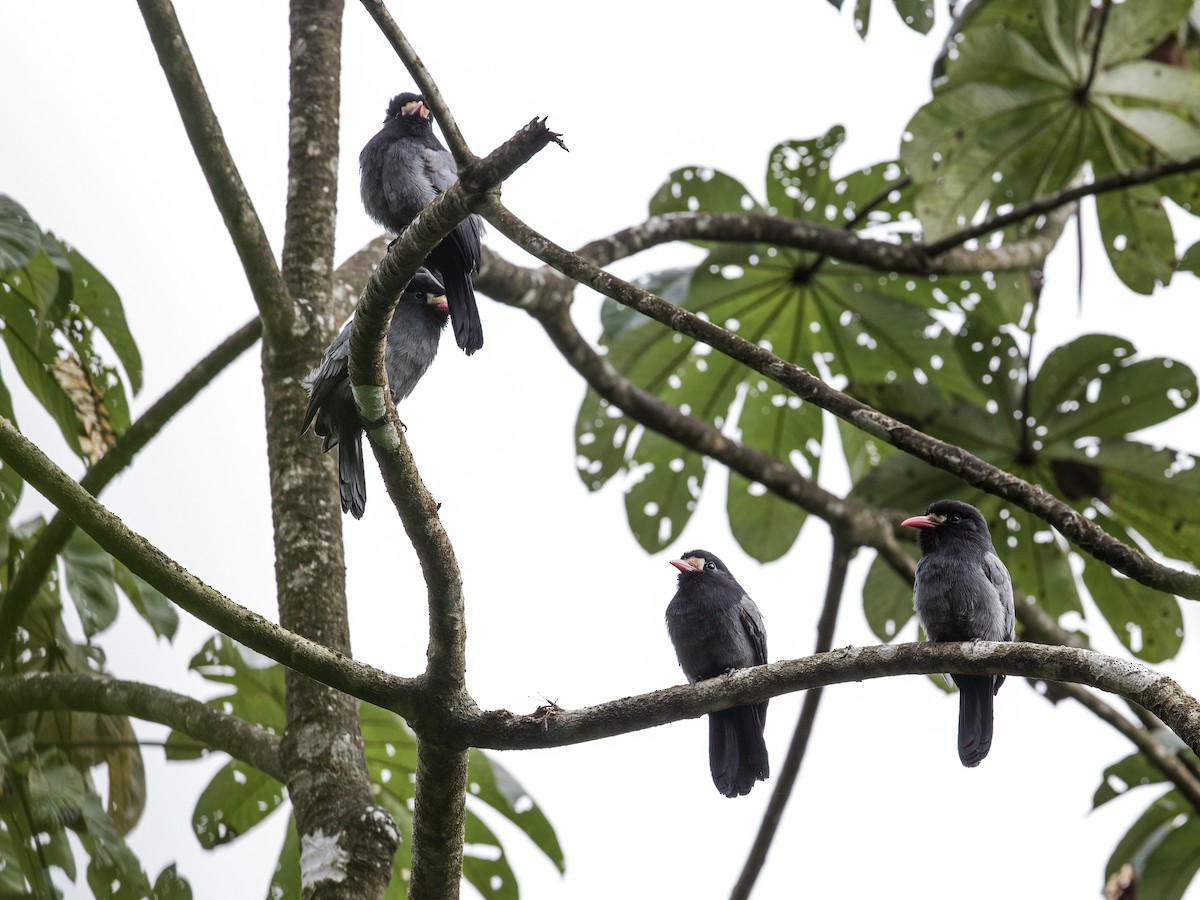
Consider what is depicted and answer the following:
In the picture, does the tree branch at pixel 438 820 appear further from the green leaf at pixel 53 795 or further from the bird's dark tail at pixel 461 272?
the green leaf at pixel 53 795

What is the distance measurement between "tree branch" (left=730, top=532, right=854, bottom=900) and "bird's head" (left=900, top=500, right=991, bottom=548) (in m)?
1.34

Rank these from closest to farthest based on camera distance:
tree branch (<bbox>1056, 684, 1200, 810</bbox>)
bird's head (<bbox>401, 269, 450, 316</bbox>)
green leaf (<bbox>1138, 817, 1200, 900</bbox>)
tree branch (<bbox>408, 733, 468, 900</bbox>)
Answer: tree branch (<bbox>408, 733, 468, 900</bbox>), bird's head (<bbox>401, 269, 450, 316</bbox>), tree branch (<bbox>1056, 684, 1200, 810</bbox>), green leaf (<bbox>1138, 817, 1200, 900</bbox>)

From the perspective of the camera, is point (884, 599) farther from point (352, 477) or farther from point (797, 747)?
point (352, 477)

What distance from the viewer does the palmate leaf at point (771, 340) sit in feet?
21.2

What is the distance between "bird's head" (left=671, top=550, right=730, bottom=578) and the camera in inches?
195

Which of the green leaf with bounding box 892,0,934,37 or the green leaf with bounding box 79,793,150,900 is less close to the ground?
the green leaf with bounding box 892,0,934,37

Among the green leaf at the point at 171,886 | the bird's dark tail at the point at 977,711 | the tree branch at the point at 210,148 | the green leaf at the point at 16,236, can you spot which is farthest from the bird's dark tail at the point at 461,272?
the green leaf at the point at 171,886

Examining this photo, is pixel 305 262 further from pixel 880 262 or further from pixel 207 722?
pixel 880 262

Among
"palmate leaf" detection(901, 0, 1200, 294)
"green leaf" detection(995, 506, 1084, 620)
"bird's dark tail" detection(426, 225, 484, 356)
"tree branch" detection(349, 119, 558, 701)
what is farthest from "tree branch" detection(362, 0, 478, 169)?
"green leaf" detection(995, 506, 1084, 620)

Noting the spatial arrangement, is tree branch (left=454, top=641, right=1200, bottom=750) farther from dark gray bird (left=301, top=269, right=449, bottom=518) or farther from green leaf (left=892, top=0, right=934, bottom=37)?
green leaf (left=892, top=0, right=934, bottom=37)

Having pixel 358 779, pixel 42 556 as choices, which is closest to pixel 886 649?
pixel 358 779

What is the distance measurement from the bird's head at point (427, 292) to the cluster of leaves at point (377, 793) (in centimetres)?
171

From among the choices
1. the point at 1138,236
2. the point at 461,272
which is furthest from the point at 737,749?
the point at 1138,236

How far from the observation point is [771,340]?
6.72m
